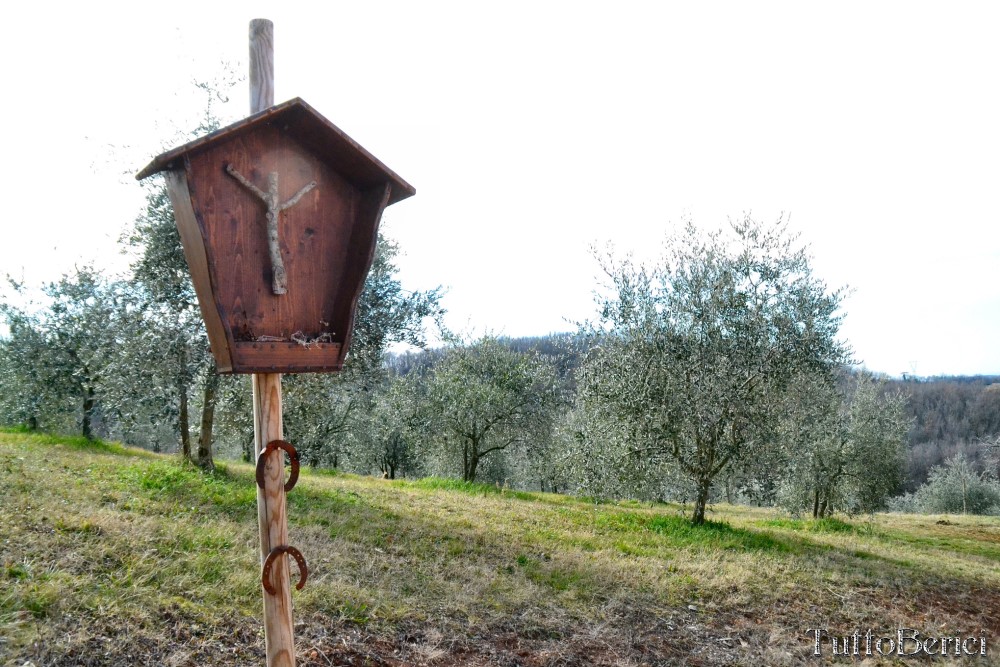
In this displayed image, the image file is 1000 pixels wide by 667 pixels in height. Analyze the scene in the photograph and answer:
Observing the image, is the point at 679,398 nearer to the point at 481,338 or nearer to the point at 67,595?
the point at 67,595

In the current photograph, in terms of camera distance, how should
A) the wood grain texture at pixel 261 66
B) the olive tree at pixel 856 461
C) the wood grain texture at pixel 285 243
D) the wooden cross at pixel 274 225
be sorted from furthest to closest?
the olive tree at pixel 856 461 → the wood grain texture at pixel 261 66 → the wooden cross at pixel 274 225 → the wood grain texture at pixel 285 243

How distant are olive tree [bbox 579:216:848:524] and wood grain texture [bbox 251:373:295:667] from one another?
1112 centimetres

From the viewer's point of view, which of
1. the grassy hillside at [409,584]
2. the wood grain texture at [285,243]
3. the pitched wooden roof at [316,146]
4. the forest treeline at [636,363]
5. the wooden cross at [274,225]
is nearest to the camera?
the pitched wooden roof at [316,146]

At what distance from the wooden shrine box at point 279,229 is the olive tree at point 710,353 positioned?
1087 cm

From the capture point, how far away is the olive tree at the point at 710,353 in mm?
14109

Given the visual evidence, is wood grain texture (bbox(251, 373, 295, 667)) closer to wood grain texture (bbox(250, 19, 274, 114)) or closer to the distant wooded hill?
A: wood grain texture (bbox(250, 19, 274, 114))

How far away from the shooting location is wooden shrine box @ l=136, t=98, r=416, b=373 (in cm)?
378

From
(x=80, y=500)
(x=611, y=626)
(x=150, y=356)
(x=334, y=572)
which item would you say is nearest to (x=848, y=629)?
(x=611, y=626)

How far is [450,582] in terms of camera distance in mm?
8523

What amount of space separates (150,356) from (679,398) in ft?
37.9

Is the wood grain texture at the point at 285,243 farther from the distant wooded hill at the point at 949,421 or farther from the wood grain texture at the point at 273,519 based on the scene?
the distant wooded hill at the point at 949,421

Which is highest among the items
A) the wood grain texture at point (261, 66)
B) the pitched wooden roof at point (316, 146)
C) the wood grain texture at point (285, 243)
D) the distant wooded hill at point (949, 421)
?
the wood grain texture at point (261, 66)

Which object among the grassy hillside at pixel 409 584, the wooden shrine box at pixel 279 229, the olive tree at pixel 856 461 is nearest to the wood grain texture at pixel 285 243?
the wooden shrine box at pixel 279 229

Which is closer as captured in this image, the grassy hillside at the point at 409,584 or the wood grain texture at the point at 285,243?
the wood grain texture at the point at 285,243
